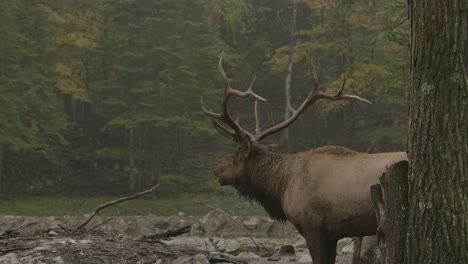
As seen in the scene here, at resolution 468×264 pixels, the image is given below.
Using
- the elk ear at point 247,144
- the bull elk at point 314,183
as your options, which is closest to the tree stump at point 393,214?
the bull elk at point 314,183

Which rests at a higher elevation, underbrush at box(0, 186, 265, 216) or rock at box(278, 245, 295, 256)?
rock at box(278, 245, 295, 256)

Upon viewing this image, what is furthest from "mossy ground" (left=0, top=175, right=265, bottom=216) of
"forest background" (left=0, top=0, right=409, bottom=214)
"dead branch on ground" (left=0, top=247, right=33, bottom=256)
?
"dead branch on ground" (left=0, top=247, right=33, bottom=256)

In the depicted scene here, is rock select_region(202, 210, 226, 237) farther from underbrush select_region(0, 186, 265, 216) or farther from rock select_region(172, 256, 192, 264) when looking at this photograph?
rock select_region(172, 256, 192, 264)

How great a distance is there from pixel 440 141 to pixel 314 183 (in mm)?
2622

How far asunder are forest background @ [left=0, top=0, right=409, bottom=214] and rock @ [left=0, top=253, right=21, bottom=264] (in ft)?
54.8

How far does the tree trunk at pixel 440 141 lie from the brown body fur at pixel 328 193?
152 cm

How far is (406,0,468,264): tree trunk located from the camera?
3848mm

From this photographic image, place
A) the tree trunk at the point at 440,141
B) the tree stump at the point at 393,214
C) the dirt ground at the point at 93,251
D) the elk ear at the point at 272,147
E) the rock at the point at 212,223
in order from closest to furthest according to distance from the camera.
A: the tree trunk at the point at 440,141
the tree stump at the point at 393,214
the dirt ground at the point at 93,251
the elk ear at the point at 272,147
the rock at the point at 212,223

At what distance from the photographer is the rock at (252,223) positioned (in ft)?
60.4

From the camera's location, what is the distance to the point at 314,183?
21.2ft

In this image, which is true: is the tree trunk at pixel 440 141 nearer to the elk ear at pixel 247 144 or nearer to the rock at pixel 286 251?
the elk ear at pixel 247 144

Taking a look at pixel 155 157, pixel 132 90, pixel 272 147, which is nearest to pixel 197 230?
pixel 272 147

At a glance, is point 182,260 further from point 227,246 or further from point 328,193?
point 227,246

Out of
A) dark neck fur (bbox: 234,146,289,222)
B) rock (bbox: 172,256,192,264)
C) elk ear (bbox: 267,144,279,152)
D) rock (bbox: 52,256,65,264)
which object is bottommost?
rock (bbox: 172,256,192,264)
